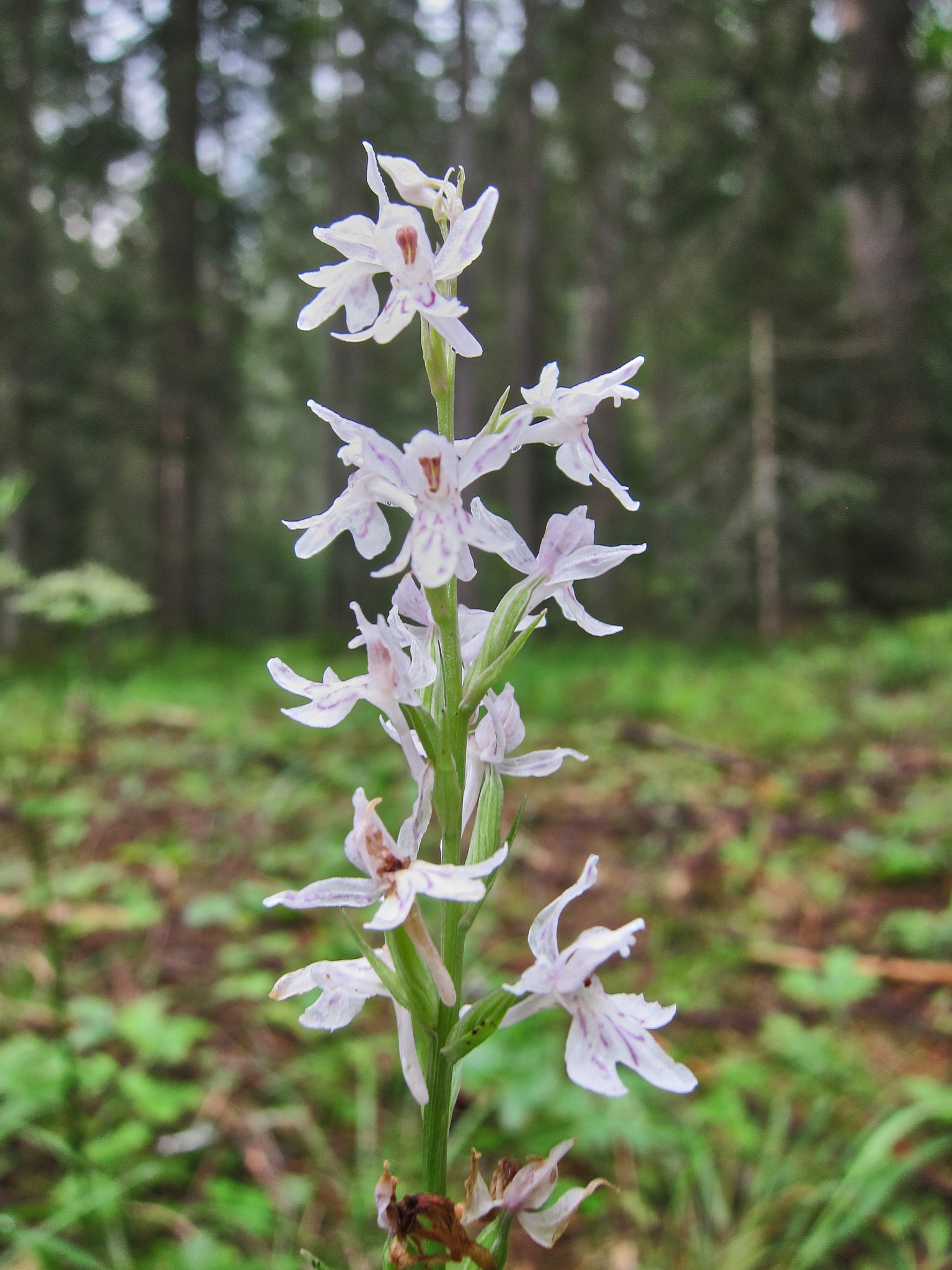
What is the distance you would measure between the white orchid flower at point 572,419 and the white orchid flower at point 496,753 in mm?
281

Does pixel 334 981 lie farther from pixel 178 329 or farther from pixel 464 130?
pixel 178 329

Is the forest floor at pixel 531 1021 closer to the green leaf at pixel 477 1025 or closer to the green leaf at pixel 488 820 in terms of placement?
the green leaf at pixel 477 1025

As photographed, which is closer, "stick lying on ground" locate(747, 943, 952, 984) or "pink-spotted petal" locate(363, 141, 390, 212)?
"pink-spotted petal" locate(363, 141, 390, 212)

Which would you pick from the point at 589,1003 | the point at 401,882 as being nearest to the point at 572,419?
the point at 401,882

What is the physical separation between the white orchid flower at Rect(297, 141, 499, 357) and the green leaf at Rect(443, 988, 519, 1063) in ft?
2.33

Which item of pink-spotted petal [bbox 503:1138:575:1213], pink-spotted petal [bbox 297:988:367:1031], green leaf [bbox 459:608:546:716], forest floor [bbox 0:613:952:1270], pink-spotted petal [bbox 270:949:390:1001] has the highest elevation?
green leaf [bbox 459:608:546:716]

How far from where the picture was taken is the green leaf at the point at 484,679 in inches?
40.2

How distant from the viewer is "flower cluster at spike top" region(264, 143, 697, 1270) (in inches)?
37.7

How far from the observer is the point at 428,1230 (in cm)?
90

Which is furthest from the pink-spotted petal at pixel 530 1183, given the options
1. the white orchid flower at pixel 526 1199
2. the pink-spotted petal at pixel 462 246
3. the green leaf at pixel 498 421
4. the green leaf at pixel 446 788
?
the pink-spotted petal at pixel 462 246

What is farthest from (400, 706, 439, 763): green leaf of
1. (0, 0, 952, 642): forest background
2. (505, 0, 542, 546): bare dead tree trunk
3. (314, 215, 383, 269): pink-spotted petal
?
(505, 0, 542, 546): bare dead tree trunk

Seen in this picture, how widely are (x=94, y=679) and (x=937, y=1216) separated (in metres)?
7.00

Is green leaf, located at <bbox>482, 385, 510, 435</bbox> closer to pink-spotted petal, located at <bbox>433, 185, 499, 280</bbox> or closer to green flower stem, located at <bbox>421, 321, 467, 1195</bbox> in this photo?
green flower stem, located at <bbox>421, 321, 467, 1195</bbox>

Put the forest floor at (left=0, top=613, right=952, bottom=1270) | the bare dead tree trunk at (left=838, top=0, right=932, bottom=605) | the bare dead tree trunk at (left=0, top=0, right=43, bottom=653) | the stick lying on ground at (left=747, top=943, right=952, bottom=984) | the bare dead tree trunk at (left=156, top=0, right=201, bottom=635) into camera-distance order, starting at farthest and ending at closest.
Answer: the bare dead tree trunk at (left=156, top=0, right=201, bottom=635), the bare dead tree trunk at (left=0, top=0, right=43, bottom=653), the bare dead tree trunk at (left=838, top=0, right=932, bottom=605), the stick lying on ground at (left=747, top=943, right=952, bottom=984), the forest floor at (left=0, top=613, right=952, bottom=1270)
